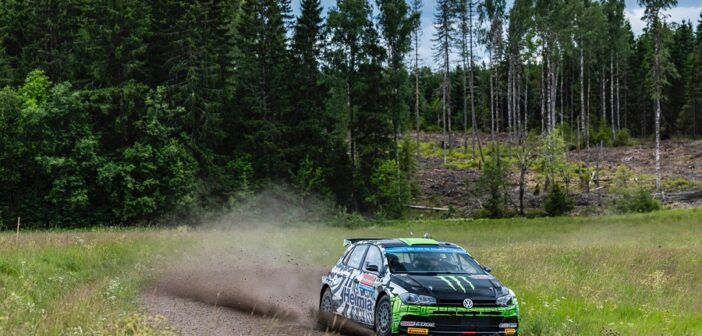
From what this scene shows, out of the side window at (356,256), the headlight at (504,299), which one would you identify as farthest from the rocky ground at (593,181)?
the headlight at (504,299)

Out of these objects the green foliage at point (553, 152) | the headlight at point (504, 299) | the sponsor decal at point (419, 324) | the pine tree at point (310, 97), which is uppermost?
the pine tree at point (310, 97)

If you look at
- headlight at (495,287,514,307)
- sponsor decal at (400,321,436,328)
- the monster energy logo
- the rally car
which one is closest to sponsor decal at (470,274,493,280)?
the rally car

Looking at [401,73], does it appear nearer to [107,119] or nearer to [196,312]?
[107,119]

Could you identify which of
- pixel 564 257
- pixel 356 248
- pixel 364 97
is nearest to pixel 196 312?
pixel 356 248

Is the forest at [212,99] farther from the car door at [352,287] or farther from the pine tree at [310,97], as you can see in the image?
the car door at [352,287]

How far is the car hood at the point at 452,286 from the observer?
1088 centimetres

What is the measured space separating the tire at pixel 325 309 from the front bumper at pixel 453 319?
9.59ft

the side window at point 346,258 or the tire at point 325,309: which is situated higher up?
the side window at point 346,258

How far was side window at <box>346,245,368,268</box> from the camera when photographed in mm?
13388

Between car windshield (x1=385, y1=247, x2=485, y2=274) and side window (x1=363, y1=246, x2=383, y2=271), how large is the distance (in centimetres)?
16

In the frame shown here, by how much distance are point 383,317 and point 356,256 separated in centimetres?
233

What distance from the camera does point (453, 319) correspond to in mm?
10711

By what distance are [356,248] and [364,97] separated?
1683 inches

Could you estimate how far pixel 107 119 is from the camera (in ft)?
159
